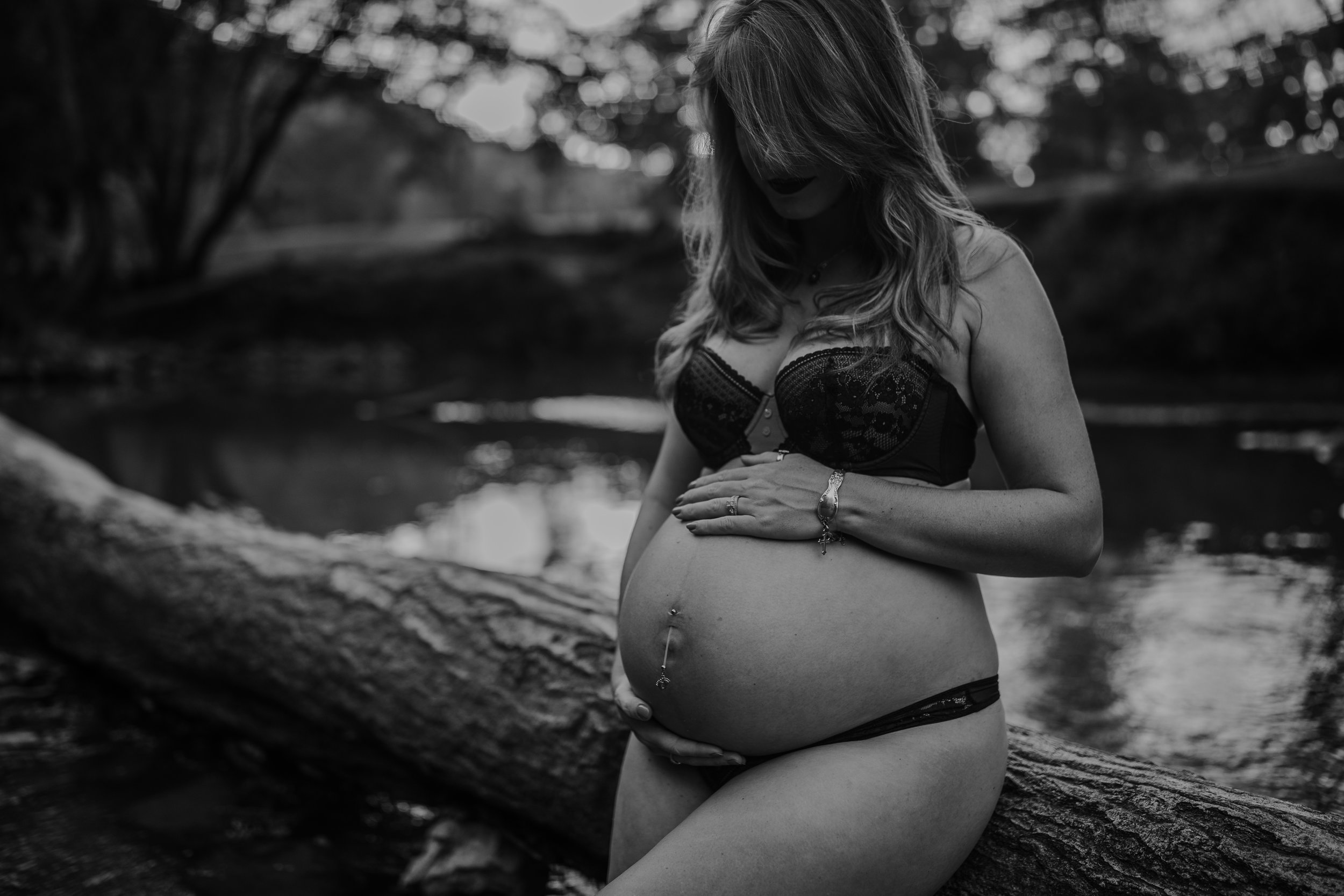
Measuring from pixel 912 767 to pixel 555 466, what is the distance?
20.8 ft

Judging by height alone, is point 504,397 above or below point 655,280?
below

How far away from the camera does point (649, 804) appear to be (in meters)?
1.72

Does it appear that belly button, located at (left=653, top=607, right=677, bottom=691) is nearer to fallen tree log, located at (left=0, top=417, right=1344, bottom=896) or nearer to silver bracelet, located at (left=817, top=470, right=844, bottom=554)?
silver bracelet, located at (left=817, top=470, right=844, bottom=554)

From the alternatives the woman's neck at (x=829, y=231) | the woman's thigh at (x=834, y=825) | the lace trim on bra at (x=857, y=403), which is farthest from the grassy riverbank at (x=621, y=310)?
the woman's thigh at (x=834, y=825)

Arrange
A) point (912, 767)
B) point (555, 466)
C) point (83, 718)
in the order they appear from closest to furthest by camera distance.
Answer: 1. point (912, 767)
2. point (83, 718)
3. point (555, 466)

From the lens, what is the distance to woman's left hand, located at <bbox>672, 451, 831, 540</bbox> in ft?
5.39

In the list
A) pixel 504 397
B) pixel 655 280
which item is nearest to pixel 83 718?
pixel 504 397

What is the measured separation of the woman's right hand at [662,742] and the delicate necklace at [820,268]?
33.0 inches

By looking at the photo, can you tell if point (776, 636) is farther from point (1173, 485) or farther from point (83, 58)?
point (83, 58)

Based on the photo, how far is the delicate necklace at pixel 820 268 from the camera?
6.35 feet

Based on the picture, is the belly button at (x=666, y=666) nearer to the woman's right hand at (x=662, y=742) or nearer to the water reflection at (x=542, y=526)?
the woman's right hand at (x=662, y=742)

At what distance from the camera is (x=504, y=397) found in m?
11.4

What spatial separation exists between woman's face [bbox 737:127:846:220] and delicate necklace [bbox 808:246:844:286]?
0.34 feet

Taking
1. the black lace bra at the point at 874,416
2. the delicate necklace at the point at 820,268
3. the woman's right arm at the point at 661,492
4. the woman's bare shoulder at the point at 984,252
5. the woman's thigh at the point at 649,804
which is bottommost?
the woman's thigh at the point at 649,804
